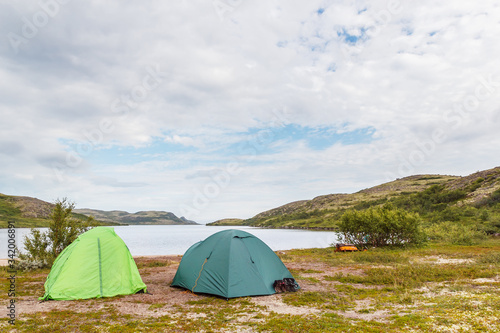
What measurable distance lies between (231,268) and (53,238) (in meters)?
18.2

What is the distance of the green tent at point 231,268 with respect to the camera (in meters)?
12.8

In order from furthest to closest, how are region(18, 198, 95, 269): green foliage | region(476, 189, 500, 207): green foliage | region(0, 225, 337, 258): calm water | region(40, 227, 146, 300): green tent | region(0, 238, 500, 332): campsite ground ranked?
region(476, 189, 500, 207): green foliage → region(0, 225, 337, 258): calm water → region(18, 198, 95, 269): green foliage → region(40, 227, 146, 300): green tent → region(0, 238, 500, 332): campsite ground

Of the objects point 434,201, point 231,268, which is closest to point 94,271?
point 231,268

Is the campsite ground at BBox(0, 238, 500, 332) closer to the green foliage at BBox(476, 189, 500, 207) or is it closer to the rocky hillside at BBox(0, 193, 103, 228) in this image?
the green foliage at BBox(476, 189, 500, 207)

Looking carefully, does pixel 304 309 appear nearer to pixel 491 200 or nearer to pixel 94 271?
pixel 94 271

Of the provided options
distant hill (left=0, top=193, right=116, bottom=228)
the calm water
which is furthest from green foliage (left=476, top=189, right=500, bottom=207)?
distant hill (left=0, top=193, right=116, bottom=228)

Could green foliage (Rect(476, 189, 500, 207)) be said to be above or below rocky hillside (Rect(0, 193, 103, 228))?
below

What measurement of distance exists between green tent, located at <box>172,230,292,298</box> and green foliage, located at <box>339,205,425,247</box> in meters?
23.9

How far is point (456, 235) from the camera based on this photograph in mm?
38344

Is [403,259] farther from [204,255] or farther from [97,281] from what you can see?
[97,281]

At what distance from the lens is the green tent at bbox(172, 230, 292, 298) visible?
1281 centimetres

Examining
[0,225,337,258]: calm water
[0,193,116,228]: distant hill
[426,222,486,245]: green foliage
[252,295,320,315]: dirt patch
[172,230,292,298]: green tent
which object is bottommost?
[0,225,337,258]: calm water

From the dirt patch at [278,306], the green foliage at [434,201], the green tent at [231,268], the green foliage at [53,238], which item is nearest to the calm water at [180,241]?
the green foliage at [53,238]

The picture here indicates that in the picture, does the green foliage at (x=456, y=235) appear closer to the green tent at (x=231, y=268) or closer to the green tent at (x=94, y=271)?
the green tent at (x=231, y=268)
